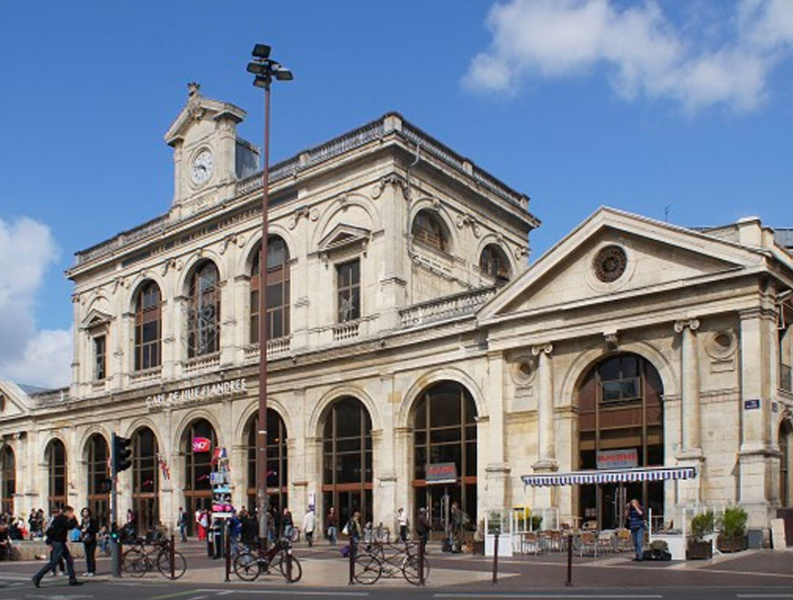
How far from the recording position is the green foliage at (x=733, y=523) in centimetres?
2567

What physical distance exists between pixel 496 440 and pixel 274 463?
12.2 metres

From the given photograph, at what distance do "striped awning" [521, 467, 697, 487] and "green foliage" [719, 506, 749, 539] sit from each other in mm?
1301

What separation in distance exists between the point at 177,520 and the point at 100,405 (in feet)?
29.0

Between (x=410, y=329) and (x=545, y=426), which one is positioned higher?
(x=410, y=329)

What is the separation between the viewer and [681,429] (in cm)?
2853

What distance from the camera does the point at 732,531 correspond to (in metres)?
25.7

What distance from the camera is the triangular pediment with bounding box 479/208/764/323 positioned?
92.4 feet

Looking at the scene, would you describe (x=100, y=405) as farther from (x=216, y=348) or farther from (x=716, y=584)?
(x=716, y=584)

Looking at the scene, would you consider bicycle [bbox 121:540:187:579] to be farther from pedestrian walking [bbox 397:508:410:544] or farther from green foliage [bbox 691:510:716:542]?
green foliage [bbox 691:510:716:542]

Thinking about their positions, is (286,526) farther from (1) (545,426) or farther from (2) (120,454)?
(2) (120,454)

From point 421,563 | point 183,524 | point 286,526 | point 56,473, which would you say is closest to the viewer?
point 421,563

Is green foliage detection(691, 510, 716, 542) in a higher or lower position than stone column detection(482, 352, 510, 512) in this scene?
lower

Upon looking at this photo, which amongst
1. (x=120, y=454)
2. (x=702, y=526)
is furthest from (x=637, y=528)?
(x=120, y=454)

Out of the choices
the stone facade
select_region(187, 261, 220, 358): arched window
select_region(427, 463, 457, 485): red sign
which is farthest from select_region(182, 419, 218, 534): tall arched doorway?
select_region(427, 463, 457, 485): red sign
